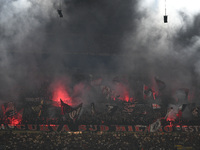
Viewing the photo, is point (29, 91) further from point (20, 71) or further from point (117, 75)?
point (117, 75)

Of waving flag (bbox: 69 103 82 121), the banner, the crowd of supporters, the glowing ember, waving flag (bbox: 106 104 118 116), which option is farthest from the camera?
the glowing ember

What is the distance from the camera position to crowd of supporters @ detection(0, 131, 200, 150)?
1424cm

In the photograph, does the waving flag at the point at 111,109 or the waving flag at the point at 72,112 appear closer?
the waving flag at the point at 72,112

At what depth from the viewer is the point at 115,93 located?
21.6 metres

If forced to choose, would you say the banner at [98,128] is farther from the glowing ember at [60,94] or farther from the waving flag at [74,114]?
the glowing ember at [60,94]

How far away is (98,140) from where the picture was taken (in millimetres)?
14695

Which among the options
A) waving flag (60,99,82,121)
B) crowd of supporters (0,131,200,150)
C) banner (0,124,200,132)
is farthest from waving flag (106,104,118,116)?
waving flag (60,99,82,121)

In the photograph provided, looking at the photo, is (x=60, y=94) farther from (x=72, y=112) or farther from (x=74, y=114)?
(x=74, y=114)

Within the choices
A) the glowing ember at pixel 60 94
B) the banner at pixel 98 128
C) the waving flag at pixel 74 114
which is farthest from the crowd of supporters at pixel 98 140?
the glowing ember at pixel 60 94

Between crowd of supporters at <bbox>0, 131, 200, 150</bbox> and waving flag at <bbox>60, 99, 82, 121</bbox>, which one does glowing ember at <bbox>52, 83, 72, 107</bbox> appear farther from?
crowd of supporters at <bbox>0, 131, 200, 150</bbox>

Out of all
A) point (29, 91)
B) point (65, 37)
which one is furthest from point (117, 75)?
point (29, 91)

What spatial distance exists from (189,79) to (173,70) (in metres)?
1.79

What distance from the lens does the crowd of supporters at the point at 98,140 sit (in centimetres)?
1424

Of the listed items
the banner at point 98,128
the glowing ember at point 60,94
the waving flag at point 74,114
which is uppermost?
the glowing ember at point 60,94
